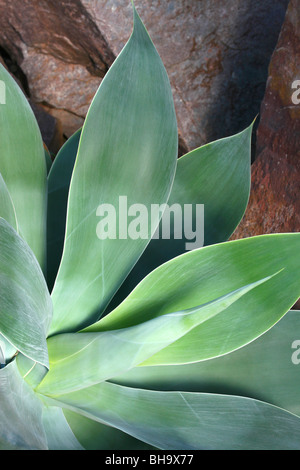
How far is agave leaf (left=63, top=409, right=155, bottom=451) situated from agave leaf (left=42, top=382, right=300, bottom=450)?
5 centimetres

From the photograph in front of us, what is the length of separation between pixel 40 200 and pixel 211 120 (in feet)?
2.49

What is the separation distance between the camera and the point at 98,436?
2.14ft

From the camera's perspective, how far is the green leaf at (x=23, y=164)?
0.68 meters

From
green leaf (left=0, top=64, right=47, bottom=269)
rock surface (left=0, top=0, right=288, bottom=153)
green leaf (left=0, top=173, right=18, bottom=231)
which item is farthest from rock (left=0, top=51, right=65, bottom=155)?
green leaf (left=0, top=173, right=18, bottom=231)

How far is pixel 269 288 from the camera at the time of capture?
635mm

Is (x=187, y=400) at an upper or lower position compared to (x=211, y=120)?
lower

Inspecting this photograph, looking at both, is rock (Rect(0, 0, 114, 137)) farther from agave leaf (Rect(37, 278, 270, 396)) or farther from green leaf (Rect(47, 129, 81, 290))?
agave leaf (Rect(37, 278, 270, 396))

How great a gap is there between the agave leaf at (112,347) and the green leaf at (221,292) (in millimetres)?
54

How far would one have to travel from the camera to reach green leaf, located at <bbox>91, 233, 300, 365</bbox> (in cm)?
63

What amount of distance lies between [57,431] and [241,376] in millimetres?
257

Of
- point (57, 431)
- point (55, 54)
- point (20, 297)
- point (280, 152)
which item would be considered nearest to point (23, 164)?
point (20, 297)

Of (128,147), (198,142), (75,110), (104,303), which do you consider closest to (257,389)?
(104,303)
